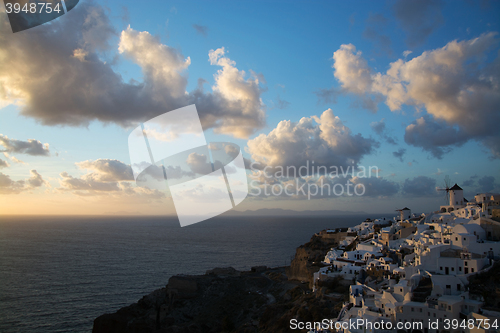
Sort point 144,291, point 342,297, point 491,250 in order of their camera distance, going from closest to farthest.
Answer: point 491,250 → point 342,297 → point 144,291

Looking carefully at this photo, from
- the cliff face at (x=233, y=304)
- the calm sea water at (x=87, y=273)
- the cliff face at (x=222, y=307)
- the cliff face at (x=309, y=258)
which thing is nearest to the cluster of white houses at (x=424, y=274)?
the cliff face at (x=233, y=304)

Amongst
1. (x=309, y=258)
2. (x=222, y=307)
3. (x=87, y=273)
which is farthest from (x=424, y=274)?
(x=87, y=273)

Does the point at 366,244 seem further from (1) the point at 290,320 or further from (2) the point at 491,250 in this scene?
(1) the point at 290,320

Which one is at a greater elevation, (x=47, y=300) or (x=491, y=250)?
(x=491, y=250)

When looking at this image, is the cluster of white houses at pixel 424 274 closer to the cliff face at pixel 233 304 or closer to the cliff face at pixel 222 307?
the cliff face at pixel 233 304

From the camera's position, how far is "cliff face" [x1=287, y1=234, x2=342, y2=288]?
38.5 meters

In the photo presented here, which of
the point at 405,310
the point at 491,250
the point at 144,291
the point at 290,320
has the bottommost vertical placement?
the point at 144,291

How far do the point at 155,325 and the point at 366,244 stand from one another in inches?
995

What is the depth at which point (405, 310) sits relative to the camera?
17.7m

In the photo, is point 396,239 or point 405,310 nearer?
point 405,310

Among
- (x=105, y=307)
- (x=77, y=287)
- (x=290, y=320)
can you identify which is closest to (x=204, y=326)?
(x=290, y=320)

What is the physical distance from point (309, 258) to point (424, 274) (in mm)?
21814

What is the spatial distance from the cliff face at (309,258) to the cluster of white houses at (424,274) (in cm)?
354

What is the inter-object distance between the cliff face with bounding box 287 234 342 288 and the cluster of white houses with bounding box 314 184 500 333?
11.6ft
